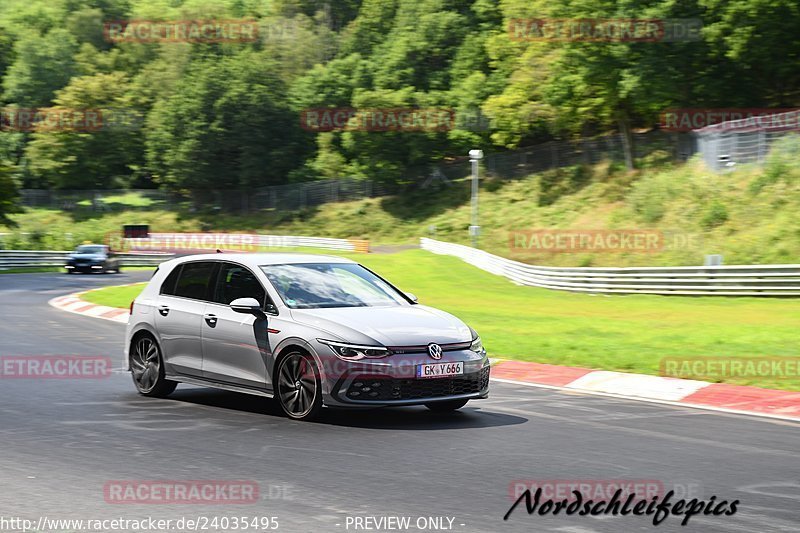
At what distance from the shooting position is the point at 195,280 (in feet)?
38.2

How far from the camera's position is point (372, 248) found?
73375 millimetres

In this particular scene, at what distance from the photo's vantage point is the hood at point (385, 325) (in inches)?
387

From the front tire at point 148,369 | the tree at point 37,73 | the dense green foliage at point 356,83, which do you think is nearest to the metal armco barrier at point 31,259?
the dense green foliage at point 356,83

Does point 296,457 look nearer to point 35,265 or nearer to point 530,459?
point 530,459

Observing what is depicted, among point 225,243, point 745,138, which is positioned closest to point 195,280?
point 745,138

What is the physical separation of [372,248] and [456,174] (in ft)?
46.5

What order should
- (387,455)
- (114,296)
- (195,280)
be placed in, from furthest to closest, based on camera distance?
1. (114,296)
2. (195,280)
3. (387,455)

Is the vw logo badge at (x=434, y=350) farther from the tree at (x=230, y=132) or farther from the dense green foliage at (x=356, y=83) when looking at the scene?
the tree at (x=230, y=132)

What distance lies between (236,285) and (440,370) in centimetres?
251

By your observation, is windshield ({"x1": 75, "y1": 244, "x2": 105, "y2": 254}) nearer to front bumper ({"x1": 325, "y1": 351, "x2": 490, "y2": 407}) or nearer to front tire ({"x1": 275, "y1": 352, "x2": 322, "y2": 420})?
front tire ({"x1": 275, "y1": 352, "x2": 322, "y2": 420})

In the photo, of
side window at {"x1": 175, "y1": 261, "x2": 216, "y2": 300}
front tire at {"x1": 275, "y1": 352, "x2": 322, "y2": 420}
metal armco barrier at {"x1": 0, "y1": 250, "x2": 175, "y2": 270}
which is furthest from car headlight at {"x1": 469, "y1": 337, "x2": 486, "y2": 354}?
metal armco barrier at {"x1": 0, "y1": 250, "x2": 175, "y2": 270}

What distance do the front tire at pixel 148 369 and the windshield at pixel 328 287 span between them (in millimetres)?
1872

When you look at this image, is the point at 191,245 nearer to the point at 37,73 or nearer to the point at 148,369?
the point at 37,73

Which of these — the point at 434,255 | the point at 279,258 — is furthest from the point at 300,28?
the point at 279,258
